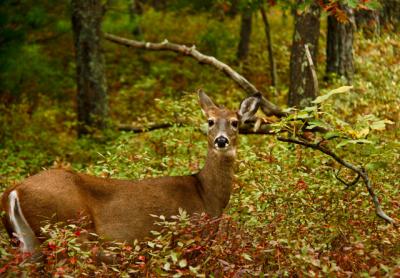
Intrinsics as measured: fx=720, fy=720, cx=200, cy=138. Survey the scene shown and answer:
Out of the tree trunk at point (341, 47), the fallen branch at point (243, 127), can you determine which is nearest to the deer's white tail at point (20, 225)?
the fallen branch at point (243, 127)

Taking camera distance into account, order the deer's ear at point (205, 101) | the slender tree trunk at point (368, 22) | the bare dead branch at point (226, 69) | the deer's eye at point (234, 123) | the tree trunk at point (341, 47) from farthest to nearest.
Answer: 1. the slender tree trunk at point (368, 22)
2. the tree trunk at point (341, 47)
3. the bare dead branch at point (226, 69)
4. the deer's ear at point (205, 101)
5. the deer's eye at point (234, 123)

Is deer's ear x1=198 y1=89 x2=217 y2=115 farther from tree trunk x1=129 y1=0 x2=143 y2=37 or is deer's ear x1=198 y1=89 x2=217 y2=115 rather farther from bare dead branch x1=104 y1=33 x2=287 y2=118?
tree trunk x1=129 y1=0 x2=143 y2=37

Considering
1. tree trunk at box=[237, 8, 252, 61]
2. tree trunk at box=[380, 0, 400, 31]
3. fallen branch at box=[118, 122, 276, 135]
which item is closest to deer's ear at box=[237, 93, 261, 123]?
fallen branch at box=[118, 122, 276, 135]

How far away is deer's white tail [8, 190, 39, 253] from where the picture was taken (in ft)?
20.1

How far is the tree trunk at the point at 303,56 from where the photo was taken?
10469 mm

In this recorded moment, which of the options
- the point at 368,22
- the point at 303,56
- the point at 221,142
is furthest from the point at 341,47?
the point at 221,142

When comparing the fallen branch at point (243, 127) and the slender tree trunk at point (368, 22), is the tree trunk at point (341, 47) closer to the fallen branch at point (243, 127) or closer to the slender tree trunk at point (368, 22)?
the slender tree trunk at point (368, 22)

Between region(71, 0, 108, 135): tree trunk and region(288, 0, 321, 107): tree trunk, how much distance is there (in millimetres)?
3943

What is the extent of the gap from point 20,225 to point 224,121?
8.62ft

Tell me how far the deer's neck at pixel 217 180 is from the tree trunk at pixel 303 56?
3145mm

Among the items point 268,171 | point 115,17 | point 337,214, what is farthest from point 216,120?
point 115,17

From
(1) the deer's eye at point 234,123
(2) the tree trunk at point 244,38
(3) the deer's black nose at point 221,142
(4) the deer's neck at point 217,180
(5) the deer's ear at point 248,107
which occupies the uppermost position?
(5) the deer's ear at point 248,107

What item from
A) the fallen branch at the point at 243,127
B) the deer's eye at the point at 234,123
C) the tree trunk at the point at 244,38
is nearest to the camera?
the deer's eye at the point at 234,123

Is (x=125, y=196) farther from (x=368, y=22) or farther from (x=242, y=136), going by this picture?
(x=368, y=22)
